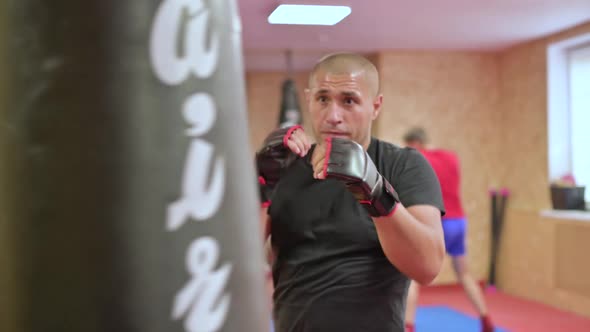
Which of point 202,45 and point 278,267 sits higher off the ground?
point 202,45

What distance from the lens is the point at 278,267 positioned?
4.40 ft

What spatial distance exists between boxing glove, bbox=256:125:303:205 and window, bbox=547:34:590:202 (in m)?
4.42

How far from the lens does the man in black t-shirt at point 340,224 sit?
1.22 m

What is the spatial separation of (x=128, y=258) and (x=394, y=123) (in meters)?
5.41

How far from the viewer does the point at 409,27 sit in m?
2.61

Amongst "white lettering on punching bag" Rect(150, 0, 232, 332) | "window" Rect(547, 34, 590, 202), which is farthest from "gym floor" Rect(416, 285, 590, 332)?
"white lettering on punching bag" Rect(150, 0, 232, 332)

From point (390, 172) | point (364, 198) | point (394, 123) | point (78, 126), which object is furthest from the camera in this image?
point (394, 123)

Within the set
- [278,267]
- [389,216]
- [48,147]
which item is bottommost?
[278,267]

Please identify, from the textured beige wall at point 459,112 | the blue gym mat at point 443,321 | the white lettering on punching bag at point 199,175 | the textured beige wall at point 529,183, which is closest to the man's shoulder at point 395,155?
the white lettering on punching bag at point 199,175

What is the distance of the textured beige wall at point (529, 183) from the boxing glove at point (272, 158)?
4.21 m

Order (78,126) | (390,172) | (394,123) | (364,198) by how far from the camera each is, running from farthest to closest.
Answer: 1. (394,123)
2. (390,172)
3. (364,198)
4. (78,126)

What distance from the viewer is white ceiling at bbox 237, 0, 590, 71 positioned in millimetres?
1066

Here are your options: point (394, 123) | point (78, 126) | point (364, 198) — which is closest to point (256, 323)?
point (78, 126)

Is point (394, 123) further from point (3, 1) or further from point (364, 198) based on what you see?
point (3, 1)
